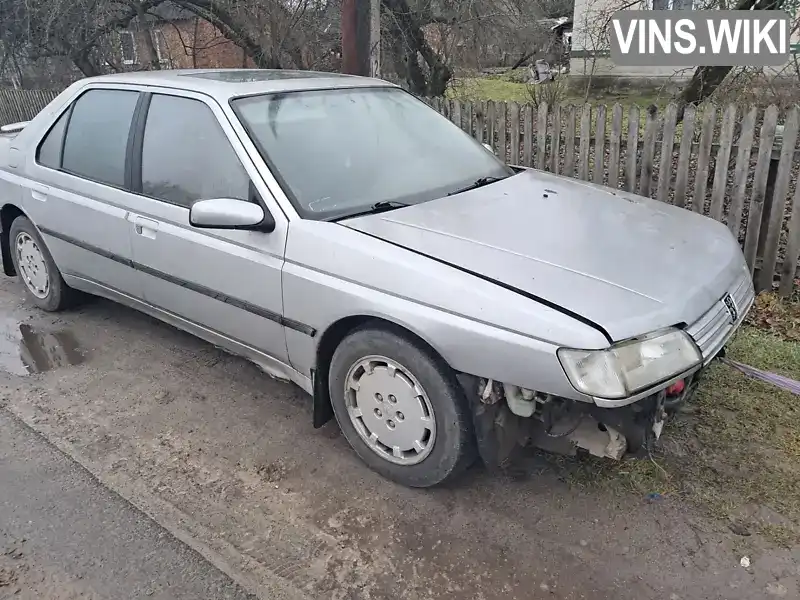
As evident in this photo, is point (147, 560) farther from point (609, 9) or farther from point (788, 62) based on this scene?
point (609, 9)

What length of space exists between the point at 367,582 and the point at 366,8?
591 cm

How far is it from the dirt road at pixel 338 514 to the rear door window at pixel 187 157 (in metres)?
1.15

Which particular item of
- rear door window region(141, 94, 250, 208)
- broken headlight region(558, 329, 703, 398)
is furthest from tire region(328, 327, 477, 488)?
rear door window region(141, 94, 250, 208)

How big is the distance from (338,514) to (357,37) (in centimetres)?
542

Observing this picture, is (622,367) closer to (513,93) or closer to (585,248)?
(585,248)

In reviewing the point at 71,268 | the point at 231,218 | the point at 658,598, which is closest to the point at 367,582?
the point at 658,598

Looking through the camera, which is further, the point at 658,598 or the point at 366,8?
the point at 366,8

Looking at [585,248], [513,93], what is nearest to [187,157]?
[585,248]

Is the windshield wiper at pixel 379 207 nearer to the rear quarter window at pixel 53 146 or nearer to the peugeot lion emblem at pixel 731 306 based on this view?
the peugeot lion emblem at pixel 731 306

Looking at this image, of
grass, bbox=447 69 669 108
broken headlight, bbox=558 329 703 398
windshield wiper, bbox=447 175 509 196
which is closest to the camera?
broken headlight, bbox=558 329 703 398

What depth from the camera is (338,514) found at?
2.79 metres

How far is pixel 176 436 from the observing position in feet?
11.1

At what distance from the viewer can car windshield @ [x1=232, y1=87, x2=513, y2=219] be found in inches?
124

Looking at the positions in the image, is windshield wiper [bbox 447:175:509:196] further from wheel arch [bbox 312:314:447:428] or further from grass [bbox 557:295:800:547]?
grass [bbox 557:295:800:547]
